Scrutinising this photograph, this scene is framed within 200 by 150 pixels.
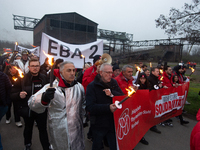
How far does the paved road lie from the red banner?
0.38 m

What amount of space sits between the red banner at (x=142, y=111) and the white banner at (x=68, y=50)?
3105 millimetres

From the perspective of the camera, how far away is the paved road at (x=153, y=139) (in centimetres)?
317

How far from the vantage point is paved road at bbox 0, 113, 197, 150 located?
3166 millimetres

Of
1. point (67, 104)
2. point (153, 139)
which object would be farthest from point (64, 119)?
point (153, 139)

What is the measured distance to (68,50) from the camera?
5.54 m

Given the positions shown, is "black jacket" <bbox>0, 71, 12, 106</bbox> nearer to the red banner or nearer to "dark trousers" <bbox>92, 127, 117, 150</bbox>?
"dark trousers" <bbox>92, 127, 117, 150</bbox>

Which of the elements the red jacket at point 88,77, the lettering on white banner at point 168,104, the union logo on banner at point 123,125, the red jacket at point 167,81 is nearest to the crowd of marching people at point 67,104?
the union logo on banner at point 123,125

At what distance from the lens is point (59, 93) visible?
6.58ft

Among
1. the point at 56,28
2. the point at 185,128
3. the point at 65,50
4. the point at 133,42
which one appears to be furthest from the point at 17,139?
the point at 133,42

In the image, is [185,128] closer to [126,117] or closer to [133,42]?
[126,117]

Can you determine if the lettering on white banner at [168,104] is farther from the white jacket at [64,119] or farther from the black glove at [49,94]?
the black glove at [49,94]

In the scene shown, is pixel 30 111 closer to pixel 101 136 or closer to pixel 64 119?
pixel 64 119

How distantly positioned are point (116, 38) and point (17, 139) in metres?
37.6

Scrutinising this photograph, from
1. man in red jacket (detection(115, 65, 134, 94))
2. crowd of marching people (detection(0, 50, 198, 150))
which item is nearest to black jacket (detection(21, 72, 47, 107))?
crowd of marching people (detection(0, 50, 198, 150))
